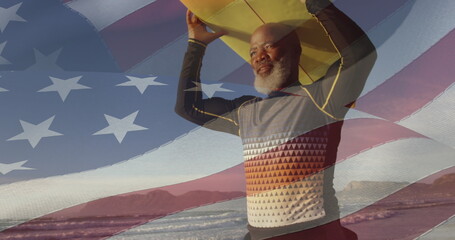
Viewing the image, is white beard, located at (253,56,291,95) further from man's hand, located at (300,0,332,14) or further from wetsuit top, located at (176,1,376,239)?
man's hand, located at (300,0,332,14)

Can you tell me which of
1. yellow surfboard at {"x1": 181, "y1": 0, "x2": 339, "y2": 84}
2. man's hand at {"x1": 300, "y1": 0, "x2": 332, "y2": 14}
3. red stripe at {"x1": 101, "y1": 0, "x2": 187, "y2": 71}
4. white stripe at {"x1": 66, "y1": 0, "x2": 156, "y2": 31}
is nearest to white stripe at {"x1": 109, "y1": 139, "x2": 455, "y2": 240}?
yellow surfboard at {"x1": 181, "y1": 0, "x2": 339, "y2": 84}

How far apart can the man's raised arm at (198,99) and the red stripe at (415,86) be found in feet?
0.95

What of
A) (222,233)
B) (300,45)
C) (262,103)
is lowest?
(222,233)

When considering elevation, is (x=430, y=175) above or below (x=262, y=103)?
below

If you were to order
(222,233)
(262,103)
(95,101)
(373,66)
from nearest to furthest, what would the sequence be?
(373,66) → (262,103) → (95,101) → (222,233)

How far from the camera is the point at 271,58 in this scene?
113 cm

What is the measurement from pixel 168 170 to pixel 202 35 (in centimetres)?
33

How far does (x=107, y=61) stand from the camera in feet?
4.25

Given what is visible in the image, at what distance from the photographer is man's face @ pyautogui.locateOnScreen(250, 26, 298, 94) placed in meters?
1.13

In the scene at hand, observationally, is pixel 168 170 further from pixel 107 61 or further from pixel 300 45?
pixel 300 45

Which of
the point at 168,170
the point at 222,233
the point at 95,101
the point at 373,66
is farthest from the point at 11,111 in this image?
the point at 373,66

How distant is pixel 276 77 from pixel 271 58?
1.7 inches

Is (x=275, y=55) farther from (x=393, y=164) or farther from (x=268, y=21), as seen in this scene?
(x=393, y=164)

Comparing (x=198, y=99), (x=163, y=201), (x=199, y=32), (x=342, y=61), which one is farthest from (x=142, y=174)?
(x=342, y=61)
